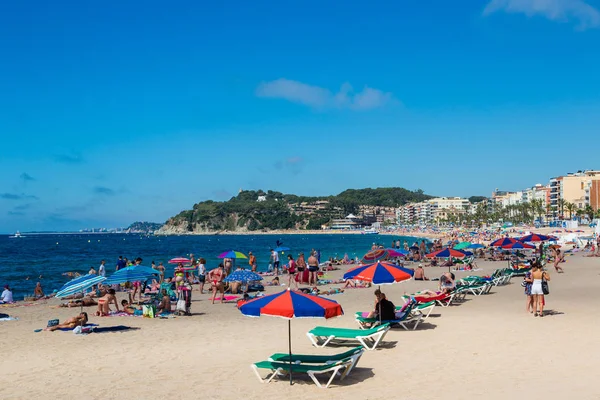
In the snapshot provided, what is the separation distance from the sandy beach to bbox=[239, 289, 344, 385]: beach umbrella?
4.00ft

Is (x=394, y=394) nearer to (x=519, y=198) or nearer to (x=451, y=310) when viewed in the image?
(x=451, y=310)

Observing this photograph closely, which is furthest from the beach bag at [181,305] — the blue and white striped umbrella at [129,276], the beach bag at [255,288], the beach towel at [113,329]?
the beach bag at [255,288]

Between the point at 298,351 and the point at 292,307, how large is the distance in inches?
126

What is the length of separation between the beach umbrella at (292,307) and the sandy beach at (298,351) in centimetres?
122

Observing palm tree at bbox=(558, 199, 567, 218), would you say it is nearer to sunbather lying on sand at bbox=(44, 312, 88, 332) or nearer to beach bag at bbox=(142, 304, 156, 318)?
beach bag at bbox=(142, 304, 156, 318)

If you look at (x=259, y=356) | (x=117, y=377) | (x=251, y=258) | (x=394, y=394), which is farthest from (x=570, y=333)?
(x=251, y=258)

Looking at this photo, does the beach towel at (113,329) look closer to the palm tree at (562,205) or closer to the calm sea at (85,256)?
the calm sea at (85,256)

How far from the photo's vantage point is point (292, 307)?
8484 millimetres

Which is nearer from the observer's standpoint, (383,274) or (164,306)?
(383,274)

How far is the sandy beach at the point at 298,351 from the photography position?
8.60 m

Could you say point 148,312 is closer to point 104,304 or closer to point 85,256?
point 104,304

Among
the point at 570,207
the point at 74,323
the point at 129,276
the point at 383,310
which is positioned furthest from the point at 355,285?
the point at 570,207

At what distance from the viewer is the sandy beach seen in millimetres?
8602

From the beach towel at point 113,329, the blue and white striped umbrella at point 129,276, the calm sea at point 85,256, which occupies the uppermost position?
the blue and white striped umbrella at point 129,276
